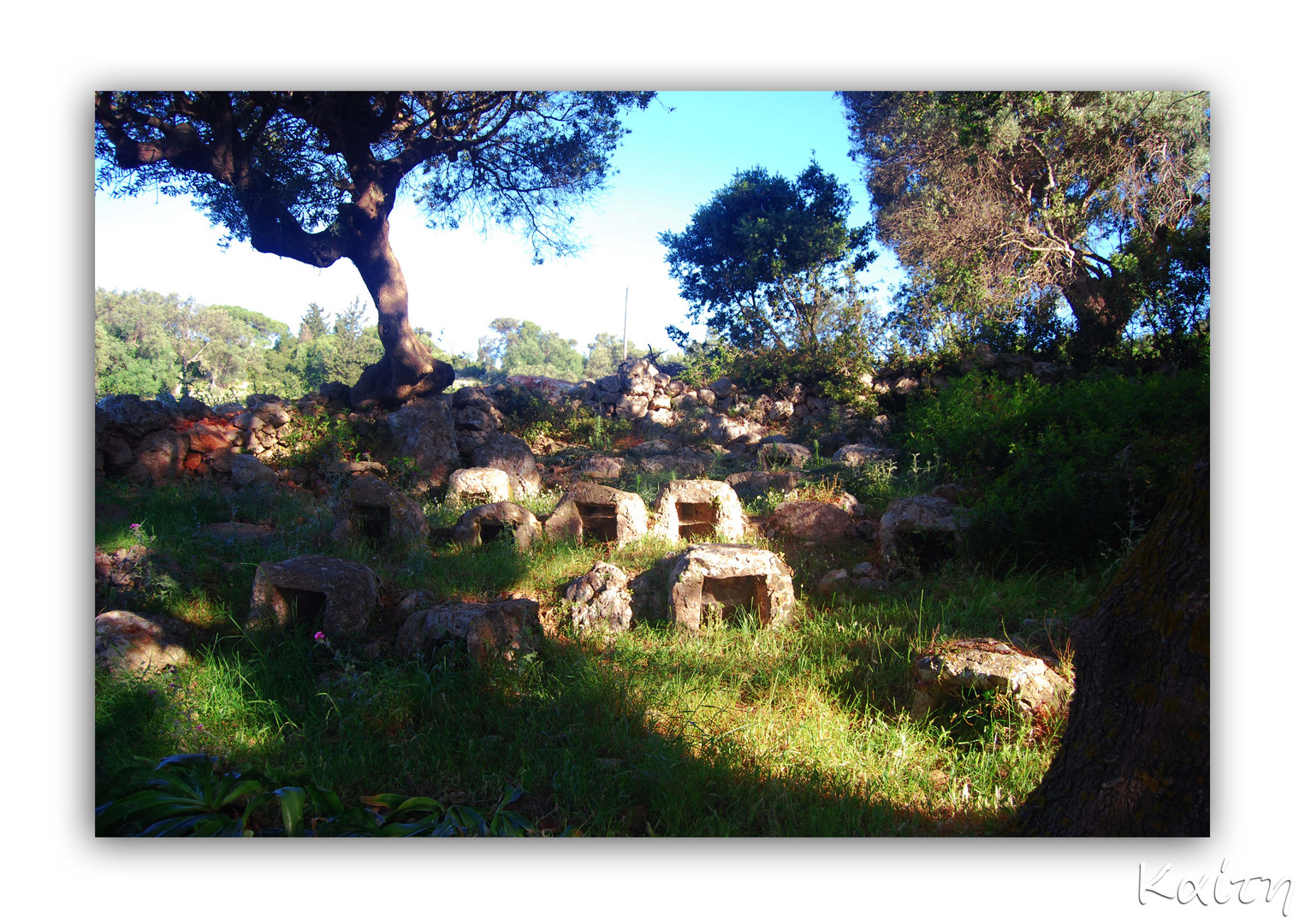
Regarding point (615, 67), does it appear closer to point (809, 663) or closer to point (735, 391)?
point (809, 663)

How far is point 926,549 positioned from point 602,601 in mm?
2121

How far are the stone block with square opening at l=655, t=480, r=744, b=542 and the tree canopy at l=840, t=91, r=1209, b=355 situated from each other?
7.89 feet

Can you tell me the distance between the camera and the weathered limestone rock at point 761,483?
534cm

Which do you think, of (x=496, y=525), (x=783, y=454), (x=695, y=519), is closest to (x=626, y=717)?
(x=695, y=519)

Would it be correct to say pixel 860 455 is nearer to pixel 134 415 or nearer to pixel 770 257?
pixel 770 257

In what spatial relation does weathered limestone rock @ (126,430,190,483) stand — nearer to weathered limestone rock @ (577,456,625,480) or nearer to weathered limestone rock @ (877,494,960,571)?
weathered limestone rock @ (577,456,625,480)

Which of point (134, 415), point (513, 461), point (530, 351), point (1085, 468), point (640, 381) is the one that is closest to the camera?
point (1085, 468)

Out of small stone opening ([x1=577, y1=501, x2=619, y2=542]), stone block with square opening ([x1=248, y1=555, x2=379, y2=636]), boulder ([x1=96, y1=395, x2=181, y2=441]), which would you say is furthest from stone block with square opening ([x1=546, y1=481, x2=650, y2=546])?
boulder ([x1=96, y1=395, x2=181, y2=441])

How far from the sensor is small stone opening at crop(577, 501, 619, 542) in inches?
187

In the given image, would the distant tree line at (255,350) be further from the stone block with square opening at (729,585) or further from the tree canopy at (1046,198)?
the tree canopy at (1046,198)

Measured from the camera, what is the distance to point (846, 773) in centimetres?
232

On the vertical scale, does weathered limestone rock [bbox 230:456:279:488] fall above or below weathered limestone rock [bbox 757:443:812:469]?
below

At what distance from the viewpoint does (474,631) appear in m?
2.99

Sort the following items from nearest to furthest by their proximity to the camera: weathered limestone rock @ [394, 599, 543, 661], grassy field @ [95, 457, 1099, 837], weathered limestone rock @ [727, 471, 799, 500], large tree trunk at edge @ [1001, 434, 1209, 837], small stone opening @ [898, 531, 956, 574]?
large tree trunk at edge @ [1001, 434, 1209, 837], grassy field @ [95, 457, 1099, 837], weathered limestone rock @ [394, 599, 543, 661], small stone opening @ [898, 531, 956, 574], weathered limestone rock @ [727, 471, 799, 500]
